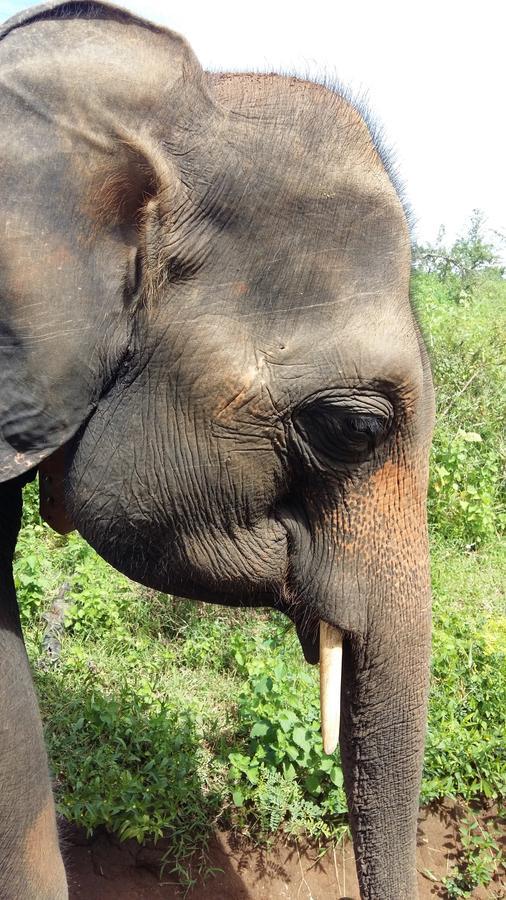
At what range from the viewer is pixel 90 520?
1.47 meters

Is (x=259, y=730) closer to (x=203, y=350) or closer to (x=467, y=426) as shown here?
(x=203, y=350)

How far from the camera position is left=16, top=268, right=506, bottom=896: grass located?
104 inches

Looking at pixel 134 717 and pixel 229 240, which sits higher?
pixel 229 240

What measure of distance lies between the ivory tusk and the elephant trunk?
35 millimetres

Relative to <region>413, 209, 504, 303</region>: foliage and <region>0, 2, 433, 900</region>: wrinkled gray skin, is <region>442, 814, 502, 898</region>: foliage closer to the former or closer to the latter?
<region>0, 2, 433, 900</region>: wrinkled gray skin

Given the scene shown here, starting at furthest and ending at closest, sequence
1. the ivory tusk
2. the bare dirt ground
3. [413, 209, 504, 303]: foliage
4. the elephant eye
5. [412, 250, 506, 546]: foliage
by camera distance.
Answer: [413, 209, 504, 303]: foliage → [412, 250, 506, 546]: foliage → the bare dirt ground → the ivory tusk → the elephant eye

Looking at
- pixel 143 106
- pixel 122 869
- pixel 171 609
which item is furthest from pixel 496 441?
pixel 143 106

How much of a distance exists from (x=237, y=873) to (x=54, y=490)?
5.23ft

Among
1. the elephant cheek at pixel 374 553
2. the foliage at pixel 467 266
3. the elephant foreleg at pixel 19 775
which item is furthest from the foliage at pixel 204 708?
the foliage at pixel 467 266

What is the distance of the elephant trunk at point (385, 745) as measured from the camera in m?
1.52

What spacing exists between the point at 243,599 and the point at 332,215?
0.71m

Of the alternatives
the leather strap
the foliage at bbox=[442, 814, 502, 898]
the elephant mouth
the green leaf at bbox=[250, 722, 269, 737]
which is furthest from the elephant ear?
the foliage at bbox=[442, 814, 502, 898]

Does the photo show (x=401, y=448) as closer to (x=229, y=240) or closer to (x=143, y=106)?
(x=229, y=240)

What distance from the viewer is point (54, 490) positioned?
1.61 m
